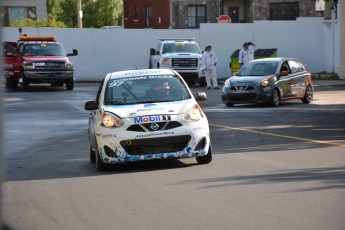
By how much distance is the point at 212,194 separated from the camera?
9.23 metres

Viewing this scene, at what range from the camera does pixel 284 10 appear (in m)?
57.4

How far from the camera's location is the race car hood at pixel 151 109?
11.8 meters

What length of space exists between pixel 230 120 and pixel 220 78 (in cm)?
2216

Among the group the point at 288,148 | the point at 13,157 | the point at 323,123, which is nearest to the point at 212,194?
the point at 288,148

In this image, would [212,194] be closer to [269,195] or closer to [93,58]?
[269,195]

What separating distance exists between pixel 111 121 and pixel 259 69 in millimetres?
14162

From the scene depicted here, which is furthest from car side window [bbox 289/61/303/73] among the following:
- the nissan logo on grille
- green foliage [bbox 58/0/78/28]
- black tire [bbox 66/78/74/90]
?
green foliage [bbox 58/0/78/28]

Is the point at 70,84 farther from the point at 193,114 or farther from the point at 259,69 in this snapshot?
the point at 193,114

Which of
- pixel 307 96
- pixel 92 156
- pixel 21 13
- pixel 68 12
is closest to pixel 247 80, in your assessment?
pixel 307 96

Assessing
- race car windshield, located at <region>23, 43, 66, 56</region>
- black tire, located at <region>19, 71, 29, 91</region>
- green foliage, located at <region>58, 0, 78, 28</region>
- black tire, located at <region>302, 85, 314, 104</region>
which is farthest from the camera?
green foliage, located at <region>58, 0, 78, 28</region>

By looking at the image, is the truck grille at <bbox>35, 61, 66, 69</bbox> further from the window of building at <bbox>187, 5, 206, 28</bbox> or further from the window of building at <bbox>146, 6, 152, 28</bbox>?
the window of building at <bbox>146, 6, 152, 28</bbox>

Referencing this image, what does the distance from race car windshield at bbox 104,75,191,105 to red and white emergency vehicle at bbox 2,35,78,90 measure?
21.2 metres

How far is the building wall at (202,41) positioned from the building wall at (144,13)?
692 inches

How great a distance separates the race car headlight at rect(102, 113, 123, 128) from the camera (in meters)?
11.7
